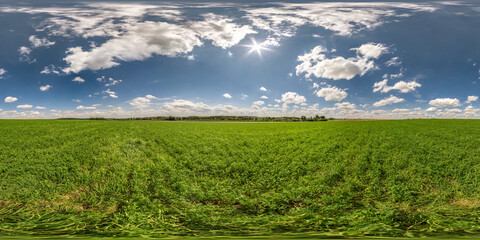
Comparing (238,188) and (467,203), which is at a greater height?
(238,188)

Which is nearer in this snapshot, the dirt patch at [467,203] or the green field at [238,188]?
the green field at [238,188]

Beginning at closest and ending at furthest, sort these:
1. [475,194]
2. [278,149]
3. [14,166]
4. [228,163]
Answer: [475,194]
[14,166]
[228,163]
[278,149]

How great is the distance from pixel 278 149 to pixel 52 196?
7947 mm

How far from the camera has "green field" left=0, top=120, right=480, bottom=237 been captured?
3.60 metres

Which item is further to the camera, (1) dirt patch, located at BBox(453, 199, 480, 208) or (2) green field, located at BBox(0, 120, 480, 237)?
(1) dirt patch, located at BBox(453, 199, 480, 208)

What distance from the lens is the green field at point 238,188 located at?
11.8 feet

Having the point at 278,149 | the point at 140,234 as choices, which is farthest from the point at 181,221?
the point at 278,149

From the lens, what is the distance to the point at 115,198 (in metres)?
4.88

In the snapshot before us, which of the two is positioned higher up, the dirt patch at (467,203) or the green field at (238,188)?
the green field at (238,188)

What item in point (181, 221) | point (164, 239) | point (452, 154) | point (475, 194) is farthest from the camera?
point (452, 154)

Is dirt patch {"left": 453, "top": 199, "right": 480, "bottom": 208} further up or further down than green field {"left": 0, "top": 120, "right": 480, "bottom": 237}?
further down

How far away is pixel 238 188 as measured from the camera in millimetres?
5699

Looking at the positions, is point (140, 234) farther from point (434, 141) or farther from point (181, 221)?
point (434, 141)

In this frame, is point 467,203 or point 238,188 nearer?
point 467,203
